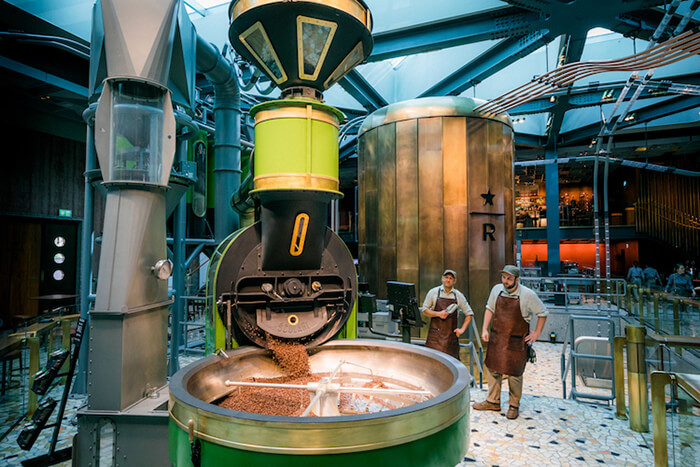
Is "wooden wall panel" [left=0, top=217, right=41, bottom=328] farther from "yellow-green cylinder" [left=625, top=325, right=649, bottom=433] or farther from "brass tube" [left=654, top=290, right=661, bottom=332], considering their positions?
"brass tube" [left=654, top=290, right=661, bottom=332]

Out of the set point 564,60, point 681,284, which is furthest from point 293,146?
point 681,284

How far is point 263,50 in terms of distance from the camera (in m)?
3.04

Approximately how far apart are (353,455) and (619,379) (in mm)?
4647

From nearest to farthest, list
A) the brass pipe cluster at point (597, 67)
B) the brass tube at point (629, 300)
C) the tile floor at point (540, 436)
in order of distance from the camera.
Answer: the tile floor at point (540, 436) → the brass pipe cluster at point (597, 67) → the brass tube at point (629, 300)

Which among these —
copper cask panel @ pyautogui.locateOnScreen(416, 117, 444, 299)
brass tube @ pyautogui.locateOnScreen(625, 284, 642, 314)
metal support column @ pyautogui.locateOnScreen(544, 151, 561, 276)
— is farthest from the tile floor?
metal support column @ pyautogui.locateOnScreen(544, 151, 561, 276)

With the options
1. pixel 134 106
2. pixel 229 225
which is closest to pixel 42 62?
pixel 229 225

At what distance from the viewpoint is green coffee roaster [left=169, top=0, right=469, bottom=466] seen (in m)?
1.86

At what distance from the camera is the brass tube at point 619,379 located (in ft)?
16.3

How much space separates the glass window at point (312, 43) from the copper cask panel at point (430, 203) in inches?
180

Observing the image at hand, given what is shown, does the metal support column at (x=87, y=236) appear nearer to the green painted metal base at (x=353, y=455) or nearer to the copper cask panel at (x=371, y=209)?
the green painted metal base at (x=353, y=455)

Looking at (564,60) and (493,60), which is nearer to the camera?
(493,60)

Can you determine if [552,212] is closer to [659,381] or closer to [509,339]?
[509,339]

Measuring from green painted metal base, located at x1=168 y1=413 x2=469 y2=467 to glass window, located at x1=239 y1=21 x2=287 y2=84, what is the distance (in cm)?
245

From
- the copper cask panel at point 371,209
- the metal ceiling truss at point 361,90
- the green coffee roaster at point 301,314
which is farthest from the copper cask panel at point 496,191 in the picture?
the metal ceiling truss at point 361,90
